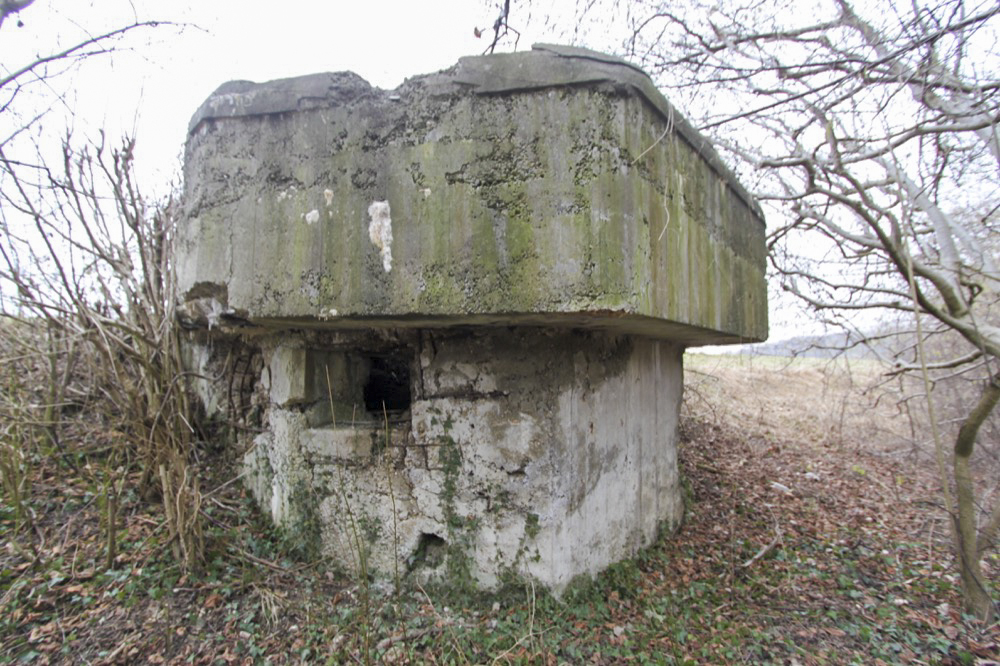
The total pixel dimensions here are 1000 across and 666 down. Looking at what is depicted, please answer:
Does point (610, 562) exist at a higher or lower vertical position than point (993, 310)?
lower

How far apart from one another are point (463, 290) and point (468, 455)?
95cm

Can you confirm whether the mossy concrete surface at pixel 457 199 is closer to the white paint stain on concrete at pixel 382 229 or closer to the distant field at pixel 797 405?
the white paint stain on concrete at pixel 382 229

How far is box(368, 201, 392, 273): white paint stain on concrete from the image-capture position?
2262 mm

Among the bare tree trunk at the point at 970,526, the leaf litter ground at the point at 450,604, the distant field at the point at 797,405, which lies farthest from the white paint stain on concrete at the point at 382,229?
the distant field at the point at 797,405

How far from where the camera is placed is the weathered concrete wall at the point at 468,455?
266 cm

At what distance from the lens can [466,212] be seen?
219 cm

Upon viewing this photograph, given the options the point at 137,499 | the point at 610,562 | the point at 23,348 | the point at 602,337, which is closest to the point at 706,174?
the point at 602,337

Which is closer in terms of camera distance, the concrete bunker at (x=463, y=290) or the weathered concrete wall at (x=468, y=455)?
the concrete bunker at (x=463, y=290)

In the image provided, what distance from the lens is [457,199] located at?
2.21 meters

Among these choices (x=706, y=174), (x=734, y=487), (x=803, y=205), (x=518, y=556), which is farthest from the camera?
(x=803, y=205)

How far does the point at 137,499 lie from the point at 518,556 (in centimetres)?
232

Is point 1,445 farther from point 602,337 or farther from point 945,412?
point 945,412

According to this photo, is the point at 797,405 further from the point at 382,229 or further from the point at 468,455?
the point at 382,229

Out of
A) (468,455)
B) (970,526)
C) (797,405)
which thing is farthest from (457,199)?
(797,405)
